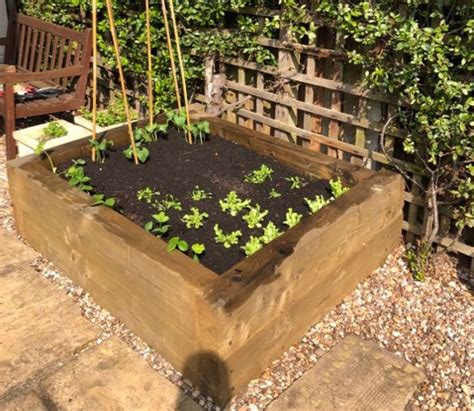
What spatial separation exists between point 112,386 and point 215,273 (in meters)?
0.73

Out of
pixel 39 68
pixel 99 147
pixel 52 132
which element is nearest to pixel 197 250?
pixel 99 147

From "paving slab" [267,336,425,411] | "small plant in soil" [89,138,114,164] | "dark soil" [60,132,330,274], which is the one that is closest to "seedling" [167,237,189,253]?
"dark soil" [60,132,330,274]

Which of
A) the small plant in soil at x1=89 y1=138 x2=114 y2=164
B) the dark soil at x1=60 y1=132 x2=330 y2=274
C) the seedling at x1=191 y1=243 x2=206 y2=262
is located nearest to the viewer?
the seedling at x1=191 y1=243 x2=206 y2=262

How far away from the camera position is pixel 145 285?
285 cm

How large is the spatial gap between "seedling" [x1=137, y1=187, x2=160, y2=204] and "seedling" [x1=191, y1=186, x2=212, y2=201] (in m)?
0.23

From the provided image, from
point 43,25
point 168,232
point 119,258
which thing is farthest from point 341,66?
point 43,25

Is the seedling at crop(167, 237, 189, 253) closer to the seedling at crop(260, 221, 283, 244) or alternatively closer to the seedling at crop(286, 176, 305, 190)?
the seedling at crop(260, 221, 283, 244)

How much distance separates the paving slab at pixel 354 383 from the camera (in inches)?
105

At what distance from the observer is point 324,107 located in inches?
162

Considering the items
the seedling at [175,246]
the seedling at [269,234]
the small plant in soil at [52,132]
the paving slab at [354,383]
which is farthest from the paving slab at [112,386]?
the small plant in soil at [52,132]

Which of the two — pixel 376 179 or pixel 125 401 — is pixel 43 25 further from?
pixel 125 401

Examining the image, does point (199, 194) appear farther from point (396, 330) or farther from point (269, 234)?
point (396, 330)

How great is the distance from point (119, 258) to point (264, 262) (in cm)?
77

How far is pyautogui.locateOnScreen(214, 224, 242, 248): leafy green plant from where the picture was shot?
319cm
